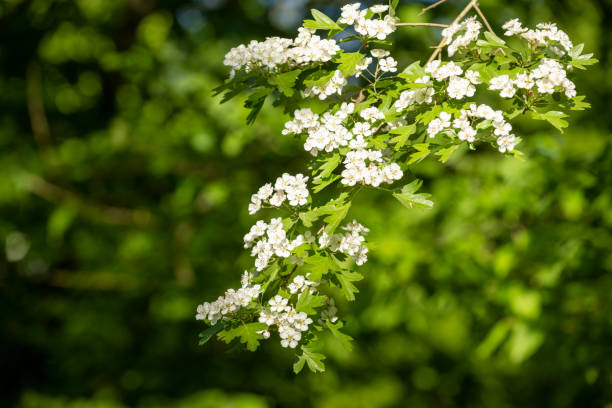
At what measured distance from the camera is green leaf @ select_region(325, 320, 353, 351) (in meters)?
1.17

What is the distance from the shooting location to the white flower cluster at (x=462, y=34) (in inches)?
46.4

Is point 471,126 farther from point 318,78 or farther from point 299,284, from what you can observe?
point 299,284

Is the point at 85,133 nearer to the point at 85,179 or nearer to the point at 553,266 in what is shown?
the point at 85,179

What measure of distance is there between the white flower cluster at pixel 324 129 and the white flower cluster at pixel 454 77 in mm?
194

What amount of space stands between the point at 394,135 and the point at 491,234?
6.84 feet

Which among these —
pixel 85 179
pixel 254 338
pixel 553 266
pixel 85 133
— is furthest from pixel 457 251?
pixel 85 133

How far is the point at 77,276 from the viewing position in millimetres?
4707

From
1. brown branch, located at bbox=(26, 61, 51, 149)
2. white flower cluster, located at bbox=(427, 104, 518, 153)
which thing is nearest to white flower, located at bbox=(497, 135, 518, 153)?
white flower cluster, located at bbox=(427, 104, 518, 153)

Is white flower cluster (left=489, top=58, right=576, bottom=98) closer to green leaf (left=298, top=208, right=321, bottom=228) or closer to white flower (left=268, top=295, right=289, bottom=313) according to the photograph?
green leaf (left=298, top=208, right=321, bottom=228)

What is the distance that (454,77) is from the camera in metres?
1.13

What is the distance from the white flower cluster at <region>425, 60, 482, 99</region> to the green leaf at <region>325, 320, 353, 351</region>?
0.58 meters

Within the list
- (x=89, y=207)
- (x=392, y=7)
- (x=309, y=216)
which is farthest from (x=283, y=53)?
(x=89, y=207)

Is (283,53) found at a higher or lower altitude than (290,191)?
higher

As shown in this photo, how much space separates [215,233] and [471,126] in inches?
120
